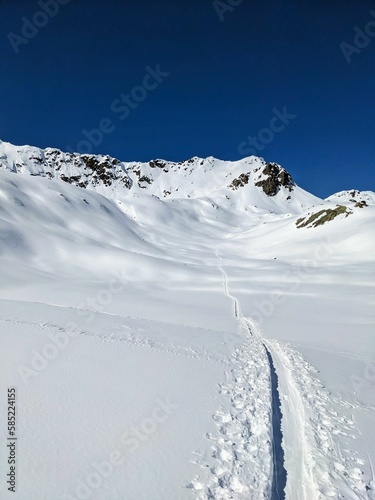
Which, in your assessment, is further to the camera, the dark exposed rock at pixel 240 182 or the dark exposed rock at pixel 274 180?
the dark exposed rock at pixel 240 182

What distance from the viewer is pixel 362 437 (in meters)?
6.27

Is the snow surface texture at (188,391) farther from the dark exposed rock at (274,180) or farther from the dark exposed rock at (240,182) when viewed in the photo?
the dark exposed rock at (240,182)

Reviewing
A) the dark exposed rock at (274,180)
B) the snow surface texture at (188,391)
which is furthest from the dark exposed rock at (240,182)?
the snow surface texture at (188,391)

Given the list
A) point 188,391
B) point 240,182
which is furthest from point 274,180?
point 188,391

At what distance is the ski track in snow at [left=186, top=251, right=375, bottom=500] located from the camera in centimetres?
482

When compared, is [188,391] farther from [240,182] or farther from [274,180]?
[240,182]

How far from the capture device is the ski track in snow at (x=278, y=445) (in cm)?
482

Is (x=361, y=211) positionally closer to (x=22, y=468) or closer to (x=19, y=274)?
(x=19, y=274)

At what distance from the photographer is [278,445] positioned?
5.88m

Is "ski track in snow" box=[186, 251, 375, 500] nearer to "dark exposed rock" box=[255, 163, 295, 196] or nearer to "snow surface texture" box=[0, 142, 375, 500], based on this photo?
"snow surface texture" box=[0, 142, 375, 500]

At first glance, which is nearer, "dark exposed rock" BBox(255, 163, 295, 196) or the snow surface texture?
the snow surface texture

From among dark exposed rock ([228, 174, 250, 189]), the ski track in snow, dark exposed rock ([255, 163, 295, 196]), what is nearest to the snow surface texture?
the ski track in snow

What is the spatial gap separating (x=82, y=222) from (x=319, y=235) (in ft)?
134

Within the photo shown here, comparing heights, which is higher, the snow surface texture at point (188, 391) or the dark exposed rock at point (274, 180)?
the dark exposed rock at point (274, 180)
